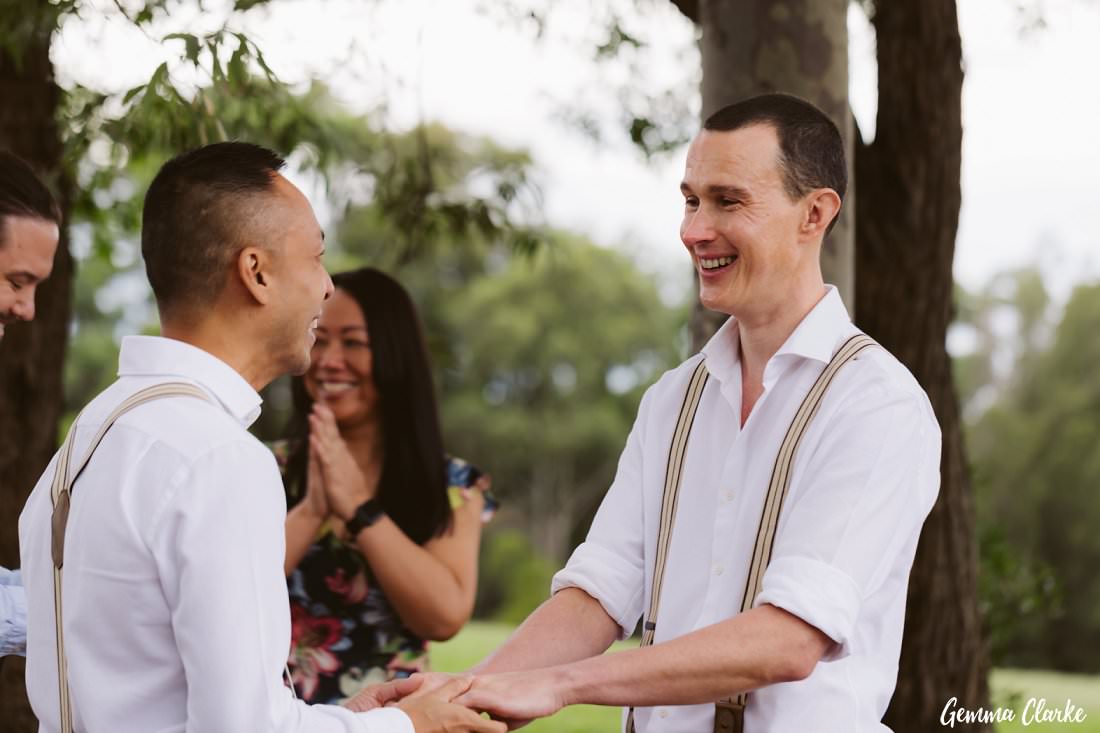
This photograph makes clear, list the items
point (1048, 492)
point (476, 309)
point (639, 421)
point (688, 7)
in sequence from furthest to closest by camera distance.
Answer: point (476, 309) < point (1048, 492) < point (688, 7) < point (639, 421)

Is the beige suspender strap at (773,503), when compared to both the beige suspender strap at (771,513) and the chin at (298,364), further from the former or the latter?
the chin at (298,364)

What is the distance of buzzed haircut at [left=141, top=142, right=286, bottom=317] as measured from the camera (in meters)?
2.77

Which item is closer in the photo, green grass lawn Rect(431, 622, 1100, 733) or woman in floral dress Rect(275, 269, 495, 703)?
woman in floral dress Rect(275, 269, 495, 703)

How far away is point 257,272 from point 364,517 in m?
2.00

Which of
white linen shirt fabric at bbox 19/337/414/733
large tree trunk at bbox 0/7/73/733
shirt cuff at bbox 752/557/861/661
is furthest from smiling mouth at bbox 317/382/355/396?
large tree trunk at bbox 0/7/73/733

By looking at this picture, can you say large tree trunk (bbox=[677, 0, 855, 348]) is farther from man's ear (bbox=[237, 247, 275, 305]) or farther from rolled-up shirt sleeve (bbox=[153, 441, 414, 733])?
rolled-up shirt sleeve (bbox=[153, 441, 414, 733])

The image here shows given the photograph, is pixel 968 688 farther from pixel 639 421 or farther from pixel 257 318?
pixel 257 318

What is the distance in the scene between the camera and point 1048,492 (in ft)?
128

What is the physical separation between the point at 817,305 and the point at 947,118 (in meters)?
4.25

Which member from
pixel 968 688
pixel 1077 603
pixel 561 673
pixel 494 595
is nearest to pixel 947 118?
pixel 968 688

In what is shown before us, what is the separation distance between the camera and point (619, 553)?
141 inches

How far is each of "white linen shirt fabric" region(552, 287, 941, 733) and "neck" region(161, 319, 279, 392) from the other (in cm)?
108

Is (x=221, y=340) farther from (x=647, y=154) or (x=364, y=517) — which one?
(x=647, y=154)

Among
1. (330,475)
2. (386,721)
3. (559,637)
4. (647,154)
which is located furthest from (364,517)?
(647,154)
